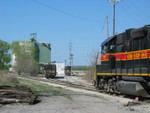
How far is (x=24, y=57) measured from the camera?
73.8 metres

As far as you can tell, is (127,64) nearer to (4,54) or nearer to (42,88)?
(42,88)

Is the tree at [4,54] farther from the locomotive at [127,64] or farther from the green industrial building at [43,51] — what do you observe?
the locomotive at [127,64]

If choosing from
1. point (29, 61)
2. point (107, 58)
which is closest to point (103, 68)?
point (107, 58)

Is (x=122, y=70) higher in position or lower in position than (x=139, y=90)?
higher

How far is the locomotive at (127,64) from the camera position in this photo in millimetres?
14625

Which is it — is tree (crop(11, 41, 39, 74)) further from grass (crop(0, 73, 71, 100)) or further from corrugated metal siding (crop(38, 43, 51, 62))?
grass (crop(0, 73, 71, 100))

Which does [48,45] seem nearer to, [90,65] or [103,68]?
[90,65]

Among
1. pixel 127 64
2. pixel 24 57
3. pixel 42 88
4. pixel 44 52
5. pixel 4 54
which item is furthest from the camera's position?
pixel 44 52

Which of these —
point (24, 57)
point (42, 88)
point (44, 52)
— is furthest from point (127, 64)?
point (44, 52)

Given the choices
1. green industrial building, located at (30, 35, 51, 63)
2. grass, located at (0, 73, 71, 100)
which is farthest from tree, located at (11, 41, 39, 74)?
grass, located at (0, 73, 71, 100)

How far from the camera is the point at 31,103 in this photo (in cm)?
1104

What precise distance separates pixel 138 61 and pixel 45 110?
7362mm

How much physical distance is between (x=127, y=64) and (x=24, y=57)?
5989cm

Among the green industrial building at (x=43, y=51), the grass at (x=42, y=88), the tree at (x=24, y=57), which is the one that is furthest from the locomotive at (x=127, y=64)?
the green industrial building at (x=43, y=51)
